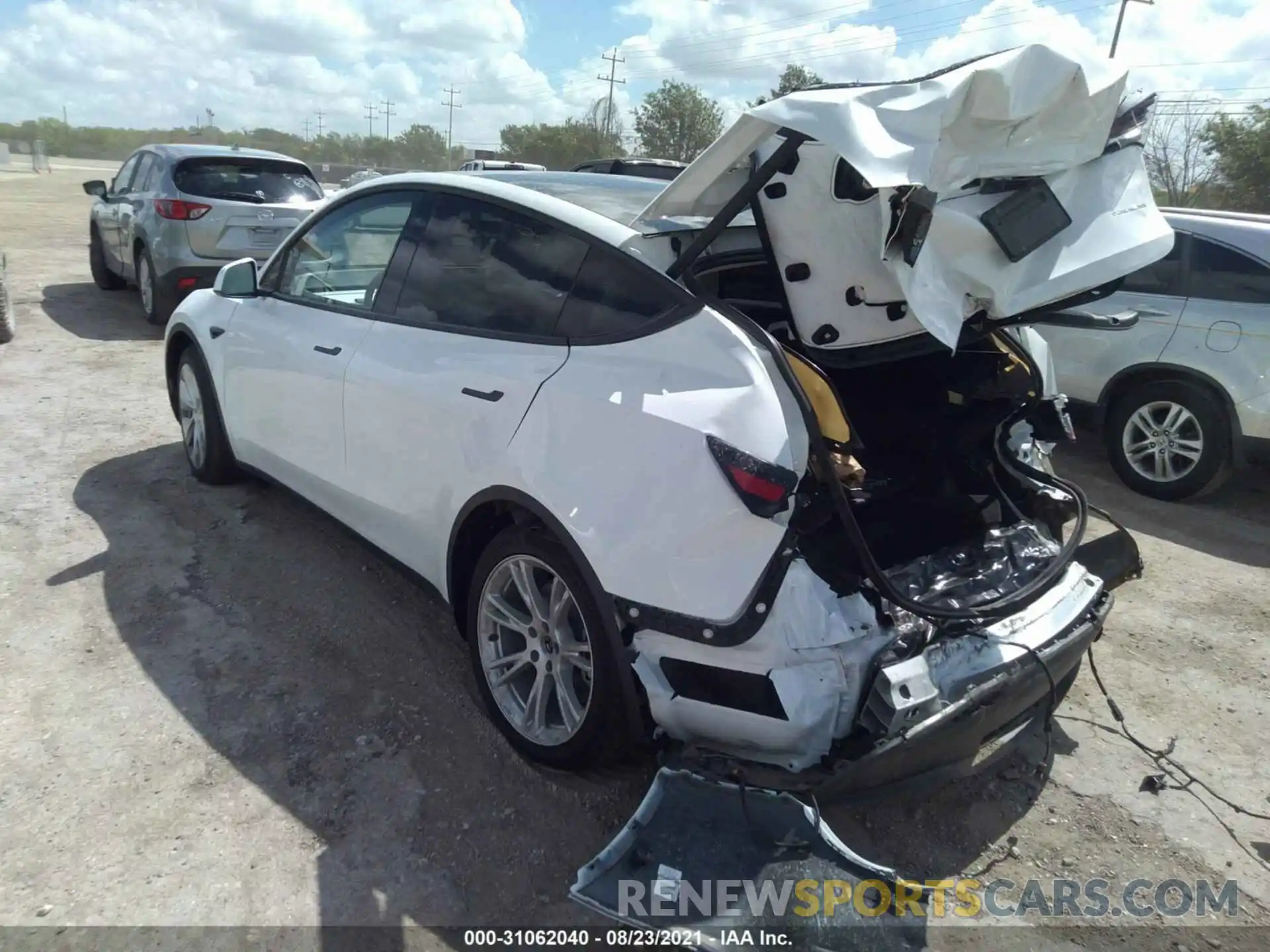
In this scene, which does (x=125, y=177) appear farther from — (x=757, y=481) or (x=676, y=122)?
(x=676, y=122)

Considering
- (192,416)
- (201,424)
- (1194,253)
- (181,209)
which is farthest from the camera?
(181,209)

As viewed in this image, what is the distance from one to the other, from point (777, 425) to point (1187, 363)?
4.61 metres

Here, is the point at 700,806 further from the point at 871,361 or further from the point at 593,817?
the point at 871,361

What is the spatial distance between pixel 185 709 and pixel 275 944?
119cm

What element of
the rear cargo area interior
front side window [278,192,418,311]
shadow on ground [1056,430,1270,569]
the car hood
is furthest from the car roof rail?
front side window [278,192,418,311]

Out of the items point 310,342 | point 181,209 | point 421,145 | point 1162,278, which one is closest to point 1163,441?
point 1162,278

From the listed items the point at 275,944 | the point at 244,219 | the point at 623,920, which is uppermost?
the point at 244,219

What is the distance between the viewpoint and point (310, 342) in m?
3.89

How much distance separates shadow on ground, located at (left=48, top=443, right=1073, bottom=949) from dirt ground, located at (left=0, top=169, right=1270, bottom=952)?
10 millimetres

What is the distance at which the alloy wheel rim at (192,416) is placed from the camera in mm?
5012

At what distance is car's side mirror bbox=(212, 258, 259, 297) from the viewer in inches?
174

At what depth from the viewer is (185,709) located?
325 cm

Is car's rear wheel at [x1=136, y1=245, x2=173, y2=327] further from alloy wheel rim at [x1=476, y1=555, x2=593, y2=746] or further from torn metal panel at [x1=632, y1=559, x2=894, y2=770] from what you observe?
torn metal panel at [x1=632, y1=559, x2=894, y2=770]

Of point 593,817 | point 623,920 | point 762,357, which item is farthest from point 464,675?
point 762,357
